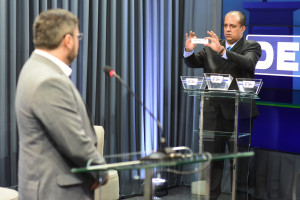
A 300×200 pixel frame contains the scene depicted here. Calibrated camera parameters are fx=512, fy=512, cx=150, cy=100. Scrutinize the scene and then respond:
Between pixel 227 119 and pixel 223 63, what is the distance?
617 millimetres

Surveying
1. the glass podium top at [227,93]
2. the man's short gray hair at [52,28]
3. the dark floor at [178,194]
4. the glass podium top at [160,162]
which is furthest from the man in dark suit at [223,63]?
the man's short gray hair at [52,28]

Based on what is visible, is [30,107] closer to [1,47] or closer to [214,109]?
[1,47]

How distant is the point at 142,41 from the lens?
5.36m

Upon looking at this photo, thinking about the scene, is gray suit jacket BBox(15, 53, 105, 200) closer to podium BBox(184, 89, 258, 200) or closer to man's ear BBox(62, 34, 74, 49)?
man's ear BBox(62, 34, 74, 49)

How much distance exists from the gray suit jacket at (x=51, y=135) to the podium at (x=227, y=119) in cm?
191

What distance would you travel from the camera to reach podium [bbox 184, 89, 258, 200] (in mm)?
4090

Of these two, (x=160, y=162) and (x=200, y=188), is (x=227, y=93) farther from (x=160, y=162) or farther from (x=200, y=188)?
(x=160, y=162)

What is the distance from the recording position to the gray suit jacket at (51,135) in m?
2.23

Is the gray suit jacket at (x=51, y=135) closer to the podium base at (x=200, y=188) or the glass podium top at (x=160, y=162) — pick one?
the glass podium top at (x=160, y=162)

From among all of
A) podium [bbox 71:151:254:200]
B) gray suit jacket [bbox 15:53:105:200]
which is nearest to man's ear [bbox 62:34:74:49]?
gray suit jacket [bbox 15:53:105:200]

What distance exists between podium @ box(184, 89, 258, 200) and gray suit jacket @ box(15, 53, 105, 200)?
191 cm

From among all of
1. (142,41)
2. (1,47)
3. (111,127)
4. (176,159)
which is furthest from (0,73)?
(176,159)

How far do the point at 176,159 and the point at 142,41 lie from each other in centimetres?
322

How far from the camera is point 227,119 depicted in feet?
13.8
